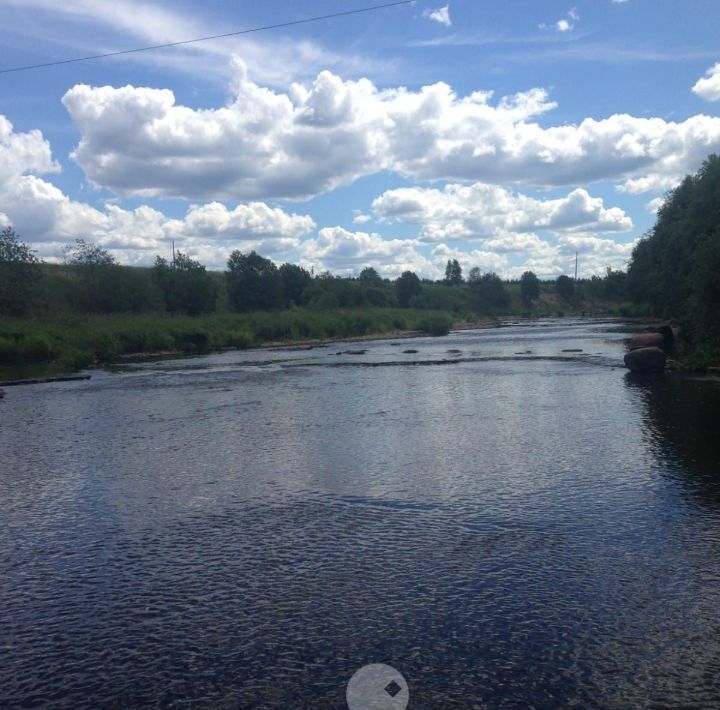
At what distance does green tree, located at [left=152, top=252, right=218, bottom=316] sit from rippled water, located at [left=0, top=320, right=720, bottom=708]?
253 feet

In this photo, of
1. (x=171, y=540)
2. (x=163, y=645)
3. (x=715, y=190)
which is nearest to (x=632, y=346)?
(x=715, y=190)

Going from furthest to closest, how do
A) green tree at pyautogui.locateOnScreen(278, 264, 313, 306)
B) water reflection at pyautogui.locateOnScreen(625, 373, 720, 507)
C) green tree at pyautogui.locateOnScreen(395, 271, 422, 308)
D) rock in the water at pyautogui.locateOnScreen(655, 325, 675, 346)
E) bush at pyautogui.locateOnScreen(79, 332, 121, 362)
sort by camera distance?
green tree at pyautogui.locateOnScreen(395, 271, 422, 308) < green tree at pyautogui.locateOnScreen(278, 264, 313, 306) < bush at pyautogui.locateOnScreen(79, 332, 121, 362) < rock in the water at pyautogui.locateOnScreen(655, 325, 675, 346) < water reflection at pyautogui.locateOnScreen(625, 373, 720, 507)

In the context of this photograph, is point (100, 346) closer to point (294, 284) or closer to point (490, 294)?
point (294, 284)

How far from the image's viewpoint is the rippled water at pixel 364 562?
713 centimetres

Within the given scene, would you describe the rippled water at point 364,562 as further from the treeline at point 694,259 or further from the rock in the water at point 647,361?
the treeline at point 694,259

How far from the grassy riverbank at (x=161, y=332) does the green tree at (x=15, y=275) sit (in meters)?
10.1

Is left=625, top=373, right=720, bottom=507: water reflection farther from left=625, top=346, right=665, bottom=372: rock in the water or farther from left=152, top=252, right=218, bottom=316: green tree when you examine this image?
left=152, top=252, right=218, bottom=316: green tree

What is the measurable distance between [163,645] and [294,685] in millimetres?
1770

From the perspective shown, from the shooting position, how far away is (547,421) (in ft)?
71.7

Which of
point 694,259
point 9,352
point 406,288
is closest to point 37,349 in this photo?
point 9,352

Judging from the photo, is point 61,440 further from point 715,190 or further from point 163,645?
point 715,190

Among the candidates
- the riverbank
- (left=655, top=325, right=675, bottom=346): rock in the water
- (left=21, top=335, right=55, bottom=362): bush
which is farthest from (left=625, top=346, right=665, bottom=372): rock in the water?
(left=21, top=335, right=55, bottom=362): bush

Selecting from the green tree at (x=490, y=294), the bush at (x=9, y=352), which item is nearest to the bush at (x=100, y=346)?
the bush at (x=9, y=352)

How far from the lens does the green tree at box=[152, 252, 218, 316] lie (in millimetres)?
97312
